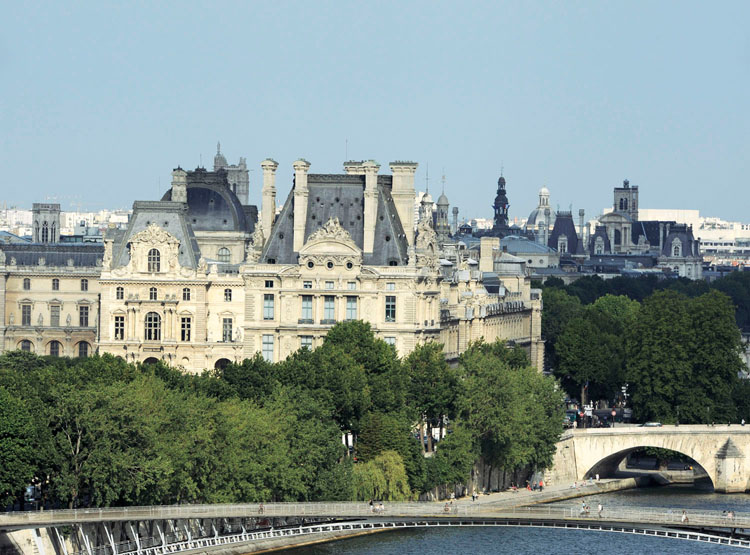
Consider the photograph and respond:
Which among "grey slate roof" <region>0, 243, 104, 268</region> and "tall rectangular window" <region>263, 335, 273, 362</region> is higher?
"grey slate roof" <region>0, 243, 104, 268</region>

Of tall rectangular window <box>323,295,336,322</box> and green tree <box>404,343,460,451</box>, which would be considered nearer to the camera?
green tree <box>404,343,460,451</box>

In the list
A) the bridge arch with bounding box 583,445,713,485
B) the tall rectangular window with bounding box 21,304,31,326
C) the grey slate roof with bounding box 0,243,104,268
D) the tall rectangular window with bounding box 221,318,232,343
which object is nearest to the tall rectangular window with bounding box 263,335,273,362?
the tall rectangular window with bounding box 221,318,232,343

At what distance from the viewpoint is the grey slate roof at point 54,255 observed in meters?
180

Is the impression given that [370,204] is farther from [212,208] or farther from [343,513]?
[343,513]

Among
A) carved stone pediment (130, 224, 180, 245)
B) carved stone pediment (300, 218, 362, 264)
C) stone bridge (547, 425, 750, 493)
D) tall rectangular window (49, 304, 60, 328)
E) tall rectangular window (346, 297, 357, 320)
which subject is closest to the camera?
stone bridge (547, 425, 750, 493)

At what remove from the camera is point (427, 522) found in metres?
114

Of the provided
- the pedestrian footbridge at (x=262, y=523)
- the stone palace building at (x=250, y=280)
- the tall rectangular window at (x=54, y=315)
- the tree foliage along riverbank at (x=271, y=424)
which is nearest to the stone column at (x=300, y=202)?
the stone palace building at (x=250, y=280)

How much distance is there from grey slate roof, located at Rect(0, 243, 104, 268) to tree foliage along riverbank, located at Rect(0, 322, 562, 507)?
24.6m

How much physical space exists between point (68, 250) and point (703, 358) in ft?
152

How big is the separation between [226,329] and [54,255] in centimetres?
2393

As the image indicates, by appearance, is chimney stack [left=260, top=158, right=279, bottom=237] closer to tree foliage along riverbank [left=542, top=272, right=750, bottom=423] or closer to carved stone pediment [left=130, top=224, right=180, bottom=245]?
carved stone pediment [left=130, top=224, right=180, bottom=245]

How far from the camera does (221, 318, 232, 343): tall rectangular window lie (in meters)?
161

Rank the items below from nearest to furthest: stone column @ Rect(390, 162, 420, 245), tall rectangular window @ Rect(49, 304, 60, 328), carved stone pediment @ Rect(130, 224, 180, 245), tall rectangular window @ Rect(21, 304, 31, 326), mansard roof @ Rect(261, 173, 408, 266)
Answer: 1. mansard roof @ Rect(261, 173, 408, 266)
2. stone column @ Rect(390, 162, 420, 245)
3. carved stone pediment @ Rect(130, 224, 180, 245)
4. tall rectangular window @ Rect(49, 304, 60, 328)
5. tall rectangular window @ Rect(21, 304, 31, 326)

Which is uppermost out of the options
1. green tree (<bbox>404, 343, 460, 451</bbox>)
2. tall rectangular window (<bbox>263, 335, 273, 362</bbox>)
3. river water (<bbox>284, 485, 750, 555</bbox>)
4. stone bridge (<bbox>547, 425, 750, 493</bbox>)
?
tall rectangular window (<bbox>263, 335, 273, 362</bbox>)
